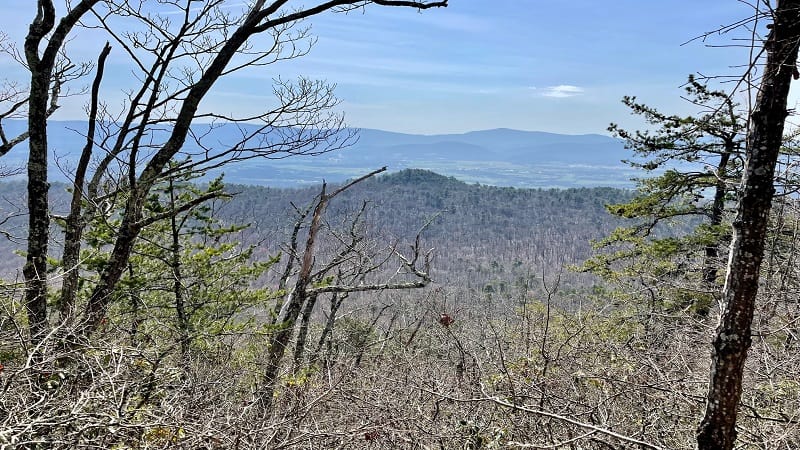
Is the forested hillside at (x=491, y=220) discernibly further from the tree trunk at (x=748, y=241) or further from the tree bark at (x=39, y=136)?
the tree trunk at (x=748, y=241)

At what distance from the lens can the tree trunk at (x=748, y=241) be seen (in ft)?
7.59

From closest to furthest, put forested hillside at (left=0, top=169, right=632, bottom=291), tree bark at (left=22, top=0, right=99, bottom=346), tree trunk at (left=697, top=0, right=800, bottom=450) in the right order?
1. tree trunk at (left=697, top=0, right=800, bottom=450)
2. tree bark at (left=22, top=0, right=99, bottom=346)
3. forested hillside at (left=0, top=169, right=632, bottom=291)

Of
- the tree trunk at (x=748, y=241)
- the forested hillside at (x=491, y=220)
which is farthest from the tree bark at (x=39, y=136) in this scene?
the forested hillside at (x=491, y=220)

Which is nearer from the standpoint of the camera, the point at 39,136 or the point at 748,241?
the point at 748,241

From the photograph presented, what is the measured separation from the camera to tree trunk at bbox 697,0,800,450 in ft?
7.59

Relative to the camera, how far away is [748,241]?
7.87 feet

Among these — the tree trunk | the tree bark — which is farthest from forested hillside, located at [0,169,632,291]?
the tree trunk

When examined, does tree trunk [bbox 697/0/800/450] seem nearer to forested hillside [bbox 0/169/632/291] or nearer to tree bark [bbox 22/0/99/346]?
tree bark [bbox 22/0/99/346]

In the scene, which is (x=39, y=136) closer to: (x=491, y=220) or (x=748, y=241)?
(x=748, y=241)

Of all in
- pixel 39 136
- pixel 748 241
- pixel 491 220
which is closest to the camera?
pixel 748 241

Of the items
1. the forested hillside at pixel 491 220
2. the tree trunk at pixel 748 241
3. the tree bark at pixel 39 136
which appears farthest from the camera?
the forested hillside at pixel 491 220

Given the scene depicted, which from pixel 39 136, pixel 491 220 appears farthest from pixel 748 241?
pixel 491 220

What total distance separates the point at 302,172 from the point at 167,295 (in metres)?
170

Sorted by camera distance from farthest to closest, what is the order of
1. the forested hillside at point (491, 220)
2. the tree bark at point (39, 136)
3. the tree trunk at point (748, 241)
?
the forested hillside at point (491, 220) < the tree bark at point (39, 136) < the tree trunk at point (748, 241)
